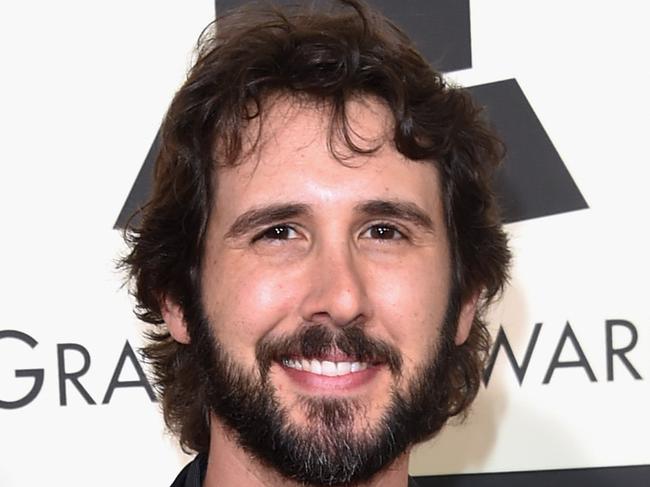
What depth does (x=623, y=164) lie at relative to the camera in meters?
1.89

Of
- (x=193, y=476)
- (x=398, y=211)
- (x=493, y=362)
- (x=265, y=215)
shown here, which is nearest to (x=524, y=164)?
(x=493, y=362)

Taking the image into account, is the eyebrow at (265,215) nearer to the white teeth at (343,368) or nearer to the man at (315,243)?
the man at (315,243)

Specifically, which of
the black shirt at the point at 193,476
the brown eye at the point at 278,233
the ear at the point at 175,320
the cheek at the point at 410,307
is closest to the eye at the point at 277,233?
the brown eye at the point at 278,233

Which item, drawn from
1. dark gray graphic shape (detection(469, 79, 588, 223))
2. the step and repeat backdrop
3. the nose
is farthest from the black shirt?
dark gray graphic shape (detection(469, 79, 588, 223))

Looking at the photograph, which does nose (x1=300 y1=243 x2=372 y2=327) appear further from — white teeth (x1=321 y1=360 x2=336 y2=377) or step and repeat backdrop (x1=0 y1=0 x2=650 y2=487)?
step and repeat backdrop (x1=0 y1=0 x2=650 y2=487)

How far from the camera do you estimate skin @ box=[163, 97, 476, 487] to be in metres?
1.44

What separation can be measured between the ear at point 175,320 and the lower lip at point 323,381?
255mm

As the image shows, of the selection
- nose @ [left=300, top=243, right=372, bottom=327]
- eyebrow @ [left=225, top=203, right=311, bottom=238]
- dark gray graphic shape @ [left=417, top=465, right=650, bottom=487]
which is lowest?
dark gray graphic shape @ [left=417, top=465, right=650, bottom=487]

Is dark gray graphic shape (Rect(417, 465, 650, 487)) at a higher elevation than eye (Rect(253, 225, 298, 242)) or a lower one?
lower

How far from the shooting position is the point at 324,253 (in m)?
1.43

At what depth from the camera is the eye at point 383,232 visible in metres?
1.48

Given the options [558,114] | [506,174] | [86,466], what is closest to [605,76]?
[558,114]

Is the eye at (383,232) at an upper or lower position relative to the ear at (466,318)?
upper

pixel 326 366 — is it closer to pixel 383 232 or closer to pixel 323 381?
pixel 323 381
